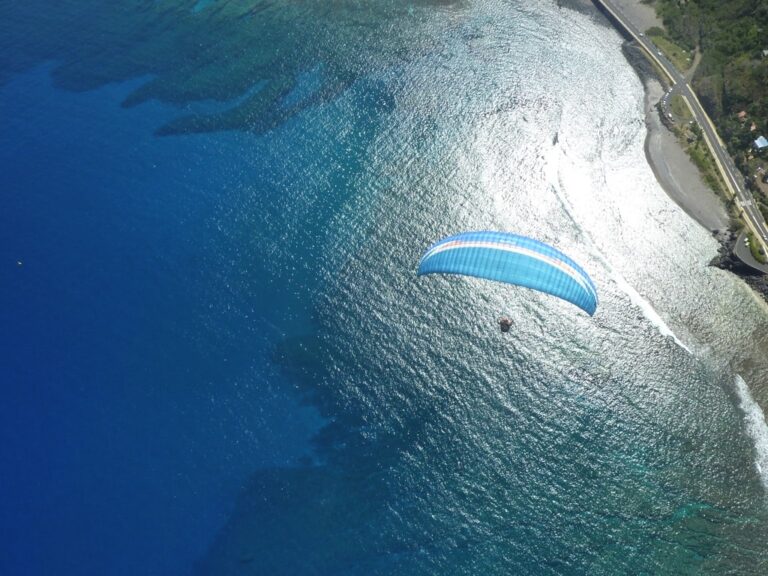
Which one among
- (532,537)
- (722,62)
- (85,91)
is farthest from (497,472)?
(85,91)

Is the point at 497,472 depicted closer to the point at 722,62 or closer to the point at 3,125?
the point at 722,62

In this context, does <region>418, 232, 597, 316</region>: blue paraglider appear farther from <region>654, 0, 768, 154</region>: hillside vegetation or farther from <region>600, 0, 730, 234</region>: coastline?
<region>654, 0, 768, 154</region>: hillside vegetation

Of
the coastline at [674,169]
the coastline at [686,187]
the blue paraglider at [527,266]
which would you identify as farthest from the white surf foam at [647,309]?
the coastline at [674,169]

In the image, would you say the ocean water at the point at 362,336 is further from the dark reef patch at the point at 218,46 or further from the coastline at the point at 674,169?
the coastline at the point at 674,169

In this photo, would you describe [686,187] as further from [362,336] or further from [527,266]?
[362,336]

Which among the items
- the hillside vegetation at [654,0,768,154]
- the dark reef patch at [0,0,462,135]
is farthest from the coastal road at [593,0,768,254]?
the dark reef patch at [0,0,462,135]

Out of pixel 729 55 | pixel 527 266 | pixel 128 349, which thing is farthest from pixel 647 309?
pixel 128 349

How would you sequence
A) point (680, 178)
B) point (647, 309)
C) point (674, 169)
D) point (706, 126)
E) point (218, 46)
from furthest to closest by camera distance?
point (218, 46) < point (706, 126) < point (674, 169) < point (680, 178) < point (647, 309)
